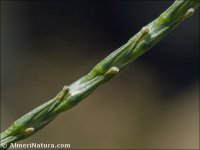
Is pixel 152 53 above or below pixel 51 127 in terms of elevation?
above

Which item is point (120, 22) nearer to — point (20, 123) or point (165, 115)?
point (165, 115)

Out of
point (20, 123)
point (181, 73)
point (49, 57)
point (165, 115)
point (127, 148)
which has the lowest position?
point (20, 123)

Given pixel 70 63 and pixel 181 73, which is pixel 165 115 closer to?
pixel 181 73

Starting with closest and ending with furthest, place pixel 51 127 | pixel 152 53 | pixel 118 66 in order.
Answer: pixel 118 66 < pixel 51 127 < pixel 152 53

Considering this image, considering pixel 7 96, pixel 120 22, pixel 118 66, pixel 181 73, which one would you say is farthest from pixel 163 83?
pixel 118 66

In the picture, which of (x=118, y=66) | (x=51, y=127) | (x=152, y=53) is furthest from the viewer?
(x=152, y=53)

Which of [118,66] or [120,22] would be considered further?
[120,22]
